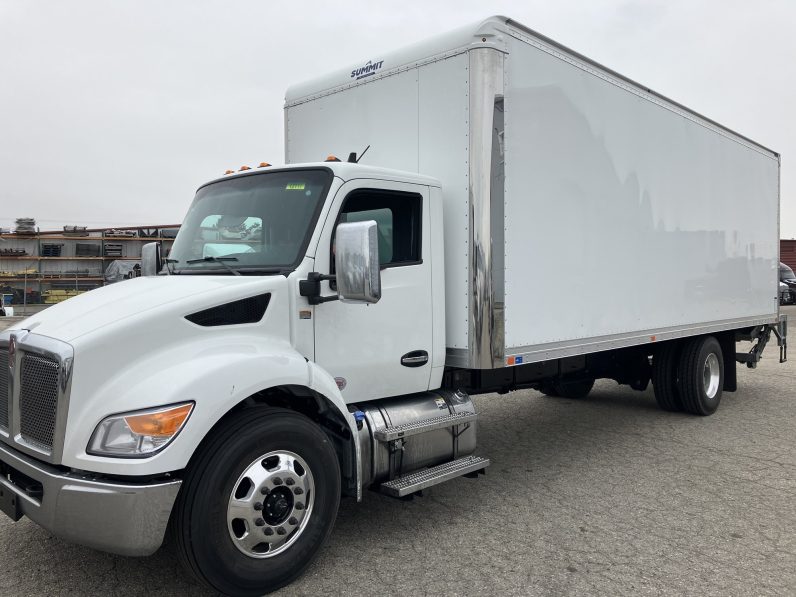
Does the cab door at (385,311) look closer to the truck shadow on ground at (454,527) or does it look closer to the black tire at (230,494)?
the black tire at (230,494)

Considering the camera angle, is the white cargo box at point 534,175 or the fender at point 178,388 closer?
the fender at point 178,388

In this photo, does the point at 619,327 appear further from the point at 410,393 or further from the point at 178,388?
the point at 178,388

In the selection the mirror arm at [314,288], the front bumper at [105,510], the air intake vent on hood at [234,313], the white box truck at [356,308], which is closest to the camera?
the front bumper at [105,510]

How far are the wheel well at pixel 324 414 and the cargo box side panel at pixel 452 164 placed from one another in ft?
3.84

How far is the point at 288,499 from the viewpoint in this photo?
3.53 metres

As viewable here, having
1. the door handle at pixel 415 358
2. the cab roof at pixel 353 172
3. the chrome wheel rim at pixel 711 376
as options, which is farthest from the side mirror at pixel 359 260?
the chrome wheel rim at pixel 711 376

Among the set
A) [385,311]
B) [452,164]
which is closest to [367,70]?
[452,164]

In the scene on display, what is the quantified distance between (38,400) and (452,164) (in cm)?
302

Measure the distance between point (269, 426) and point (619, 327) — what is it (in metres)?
3.76

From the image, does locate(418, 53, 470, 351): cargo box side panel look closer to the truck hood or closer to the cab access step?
the cab access step

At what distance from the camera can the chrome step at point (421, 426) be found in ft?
13.5

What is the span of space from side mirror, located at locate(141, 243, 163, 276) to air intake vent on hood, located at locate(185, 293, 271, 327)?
1.36 m

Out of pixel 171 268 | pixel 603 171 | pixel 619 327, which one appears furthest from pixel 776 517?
pixel 171 268

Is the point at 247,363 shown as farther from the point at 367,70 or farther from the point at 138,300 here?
the point at 367,70
